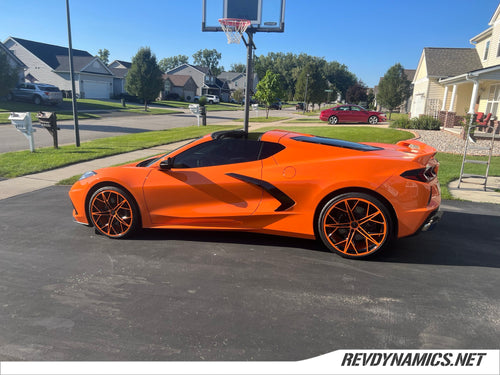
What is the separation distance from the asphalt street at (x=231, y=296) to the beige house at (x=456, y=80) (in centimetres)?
2024

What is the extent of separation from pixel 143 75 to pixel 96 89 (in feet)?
44.4

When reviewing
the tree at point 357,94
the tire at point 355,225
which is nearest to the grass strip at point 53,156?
the tire at point 355,225

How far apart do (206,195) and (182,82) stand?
242ft

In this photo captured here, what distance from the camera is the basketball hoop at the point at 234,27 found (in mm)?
9555

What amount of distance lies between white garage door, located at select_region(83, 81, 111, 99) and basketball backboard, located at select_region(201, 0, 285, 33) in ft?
153

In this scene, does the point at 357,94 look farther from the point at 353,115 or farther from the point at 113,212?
the point at 113,212

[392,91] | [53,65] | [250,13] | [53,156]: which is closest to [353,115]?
[392,91]

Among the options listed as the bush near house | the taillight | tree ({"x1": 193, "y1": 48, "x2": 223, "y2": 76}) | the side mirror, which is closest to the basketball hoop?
the side mirror

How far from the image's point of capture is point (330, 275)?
12.3ft

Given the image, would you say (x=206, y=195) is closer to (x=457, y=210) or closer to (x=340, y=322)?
(x=340, y=322)

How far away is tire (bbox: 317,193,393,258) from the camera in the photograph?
3967mm

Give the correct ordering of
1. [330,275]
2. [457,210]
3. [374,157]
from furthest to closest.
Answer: [457,210], [374,157], [330,275]

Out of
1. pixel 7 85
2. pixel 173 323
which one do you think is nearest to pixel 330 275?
pixel 173 323

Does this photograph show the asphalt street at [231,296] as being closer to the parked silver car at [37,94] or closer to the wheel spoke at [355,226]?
the wheel spoke at [355,226]
